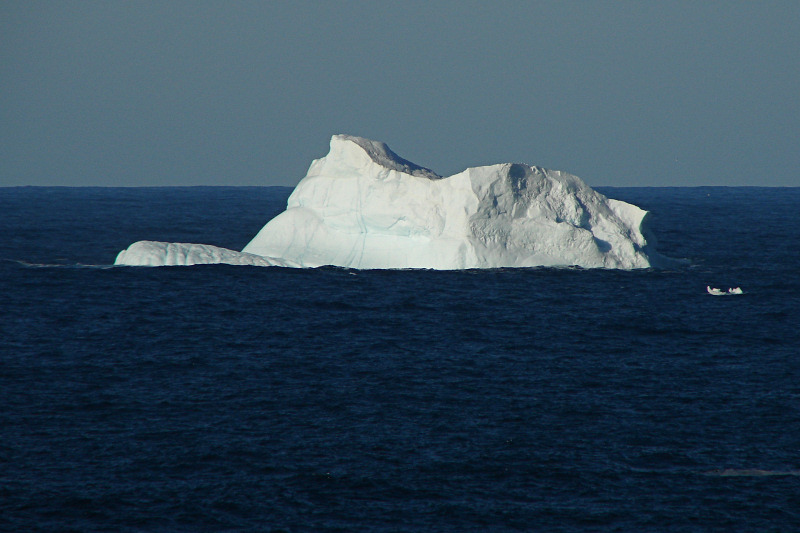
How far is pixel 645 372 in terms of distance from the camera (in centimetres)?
2548

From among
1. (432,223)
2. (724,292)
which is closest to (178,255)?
(432,223)

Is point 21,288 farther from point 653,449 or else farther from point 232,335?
point 653,449

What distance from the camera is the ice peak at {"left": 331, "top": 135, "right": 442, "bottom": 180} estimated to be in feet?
134

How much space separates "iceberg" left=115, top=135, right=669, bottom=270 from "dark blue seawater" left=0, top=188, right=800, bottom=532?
124 cm

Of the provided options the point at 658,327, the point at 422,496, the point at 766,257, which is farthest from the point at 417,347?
the point at 766,257

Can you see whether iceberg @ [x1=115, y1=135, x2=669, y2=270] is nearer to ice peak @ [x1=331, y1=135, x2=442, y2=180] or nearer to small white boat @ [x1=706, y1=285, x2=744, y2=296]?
ice peak @ [x1=331, y1=135, x2=442, y2=180]

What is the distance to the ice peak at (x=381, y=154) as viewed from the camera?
40828 millimetres

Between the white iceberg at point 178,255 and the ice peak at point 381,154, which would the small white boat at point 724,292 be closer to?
the ice peak at point 381,154

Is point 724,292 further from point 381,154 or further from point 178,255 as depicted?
point 178,255

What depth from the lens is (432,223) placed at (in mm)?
39281

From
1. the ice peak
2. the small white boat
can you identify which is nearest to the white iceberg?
the ice peak

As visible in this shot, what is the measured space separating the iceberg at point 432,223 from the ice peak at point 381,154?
8cm

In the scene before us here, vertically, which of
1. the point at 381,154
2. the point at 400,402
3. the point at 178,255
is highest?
the point at 381,154

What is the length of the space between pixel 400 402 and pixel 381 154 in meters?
21.1
